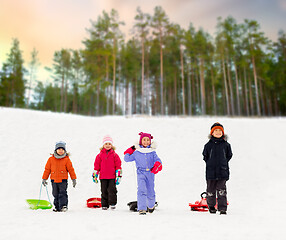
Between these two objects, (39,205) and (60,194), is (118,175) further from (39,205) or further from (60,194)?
(39,205)

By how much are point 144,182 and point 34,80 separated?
36051 mm

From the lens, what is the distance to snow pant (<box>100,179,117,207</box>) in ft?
17.8

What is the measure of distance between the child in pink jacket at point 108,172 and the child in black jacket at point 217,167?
2.23m

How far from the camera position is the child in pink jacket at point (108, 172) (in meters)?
5.44

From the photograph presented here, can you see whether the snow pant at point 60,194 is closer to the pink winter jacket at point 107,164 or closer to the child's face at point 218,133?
the pink winter jacket at point 107,164

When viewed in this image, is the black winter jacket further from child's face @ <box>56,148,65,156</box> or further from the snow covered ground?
child's face @ <box>56,148,65,156</box>

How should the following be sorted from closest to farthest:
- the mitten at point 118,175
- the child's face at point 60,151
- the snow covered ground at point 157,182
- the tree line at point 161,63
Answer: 1. the snow covered ground at point 157,182
2. the child's face at point 60,151
3. the mitten at point 118,175
4. the tree line at point 161,63

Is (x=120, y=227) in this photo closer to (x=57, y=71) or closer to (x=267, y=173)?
(x=267, y=173)

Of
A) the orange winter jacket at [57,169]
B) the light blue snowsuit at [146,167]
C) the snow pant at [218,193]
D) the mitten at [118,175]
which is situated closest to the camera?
the snow pant at [218,193]

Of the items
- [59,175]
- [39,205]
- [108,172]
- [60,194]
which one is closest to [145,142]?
[108,172]

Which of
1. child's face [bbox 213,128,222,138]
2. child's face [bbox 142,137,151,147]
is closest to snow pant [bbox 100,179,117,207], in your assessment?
child's face [bbox 142,137,151,147]

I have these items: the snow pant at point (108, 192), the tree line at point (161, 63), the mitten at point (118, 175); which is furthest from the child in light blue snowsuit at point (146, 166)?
the tree line at point (161, 63)

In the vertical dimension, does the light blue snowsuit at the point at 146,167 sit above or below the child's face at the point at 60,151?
below

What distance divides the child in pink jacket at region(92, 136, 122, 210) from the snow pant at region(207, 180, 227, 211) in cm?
222
